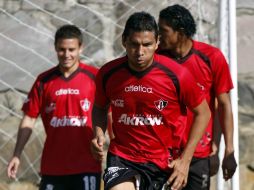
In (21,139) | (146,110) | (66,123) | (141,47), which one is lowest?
(21,139)

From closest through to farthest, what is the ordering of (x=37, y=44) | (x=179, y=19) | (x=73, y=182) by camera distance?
(x=179, y=19)
(x=73, y=182)
(x=37, y=44)

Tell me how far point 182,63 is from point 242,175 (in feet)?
7.04

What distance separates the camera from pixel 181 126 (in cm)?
517

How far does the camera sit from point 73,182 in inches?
243

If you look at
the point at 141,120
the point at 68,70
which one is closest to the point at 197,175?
the point at 141,120

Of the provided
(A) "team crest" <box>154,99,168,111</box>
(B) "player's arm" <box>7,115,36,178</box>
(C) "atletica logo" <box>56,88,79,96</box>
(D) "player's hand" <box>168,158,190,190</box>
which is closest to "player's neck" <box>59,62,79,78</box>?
(C) "atletica logo" <box>56,88,79,96</box>

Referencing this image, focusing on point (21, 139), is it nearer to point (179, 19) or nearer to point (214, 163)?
point (214, 163)

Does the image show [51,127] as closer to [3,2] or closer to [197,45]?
[197,45]

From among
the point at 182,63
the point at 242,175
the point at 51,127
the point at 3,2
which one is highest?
the point at 3,2

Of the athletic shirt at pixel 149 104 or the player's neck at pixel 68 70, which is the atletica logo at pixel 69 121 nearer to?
the player's neck at pixel 68 70

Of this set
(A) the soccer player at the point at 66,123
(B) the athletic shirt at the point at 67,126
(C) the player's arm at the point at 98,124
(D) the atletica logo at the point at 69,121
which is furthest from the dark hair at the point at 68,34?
(C) the player's arm at the point at 98,124

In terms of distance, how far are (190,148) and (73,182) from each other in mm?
1455

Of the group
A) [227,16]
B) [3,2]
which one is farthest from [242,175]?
[3,2]

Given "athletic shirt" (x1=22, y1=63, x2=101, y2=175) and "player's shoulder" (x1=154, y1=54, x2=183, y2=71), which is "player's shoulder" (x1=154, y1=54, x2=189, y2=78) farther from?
"athletic shirt" (x1=22, y1=63, x2=101, y2=175)
